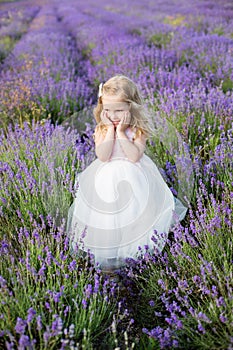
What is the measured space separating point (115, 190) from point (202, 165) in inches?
35.6

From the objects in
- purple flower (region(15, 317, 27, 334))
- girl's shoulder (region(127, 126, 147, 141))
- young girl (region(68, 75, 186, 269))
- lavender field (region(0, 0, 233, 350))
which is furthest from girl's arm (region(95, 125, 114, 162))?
purple flower (region(15, 317, 27, 334))

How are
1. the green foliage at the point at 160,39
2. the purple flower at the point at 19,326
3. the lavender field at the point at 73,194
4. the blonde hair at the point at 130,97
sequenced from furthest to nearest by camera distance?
1. the green foliage at the point at 160,39
2. the blonde hair at the point at 130,97
3. the lavender field at the point at 73,194
4. the purple flower at the point at 19,326

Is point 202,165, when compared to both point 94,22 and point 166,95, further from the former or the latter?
point 94,22

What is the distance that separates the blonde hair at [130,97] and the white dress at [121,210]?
0.22ft

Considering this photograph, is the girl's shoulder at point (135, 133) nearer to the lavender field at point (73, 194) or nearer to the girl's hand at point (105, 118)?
the girl's hand at point (105, 118)

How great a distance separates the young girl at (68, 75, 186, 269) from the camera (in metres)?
2.02

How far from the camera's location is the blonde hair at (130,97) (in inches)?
79.1

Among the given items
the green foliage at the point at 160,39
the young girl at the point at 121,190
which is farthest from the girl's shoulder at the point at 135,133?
the green foliage at the point at 160,39

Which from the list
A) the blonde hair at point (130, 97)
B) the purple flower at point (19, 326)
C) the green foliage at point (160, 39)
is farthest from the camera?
the green foliage at point (160, 39)

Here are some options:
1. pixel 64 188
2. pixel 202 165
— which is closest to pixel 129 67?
pixel 202 165

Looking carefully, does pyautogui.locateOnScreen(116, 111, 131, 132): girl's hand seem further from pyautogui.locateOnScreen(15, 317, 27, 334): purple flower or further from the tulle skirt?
pyautogui.locateOnScreen(15, 317, 27, 334): purple flower

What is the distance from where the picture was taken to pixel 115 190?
2.01 metres

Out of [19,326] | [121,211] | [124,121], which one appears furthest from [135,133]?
[19,326]

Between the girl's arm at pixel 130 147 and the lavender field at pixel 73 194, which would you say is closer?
the lavender field at pixel 73 194
